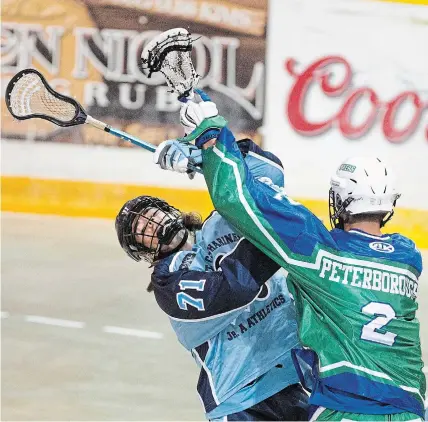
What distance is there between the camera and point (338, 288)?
2.33 m

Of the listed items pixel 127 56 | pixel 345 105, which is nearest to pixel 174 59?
pixel 345 105

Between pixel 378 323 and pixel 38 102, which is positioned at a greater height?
pixel 38 102


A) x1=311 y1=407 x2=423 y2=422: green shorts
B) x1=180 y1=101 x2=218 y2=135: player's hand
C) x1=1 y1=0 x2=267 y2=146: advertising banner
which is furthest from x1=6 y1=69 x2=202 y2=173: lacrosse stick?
x1=1 y1=0 x2=267 y2=146: advertising banner

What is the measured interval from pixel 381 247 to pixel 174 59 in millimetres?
657

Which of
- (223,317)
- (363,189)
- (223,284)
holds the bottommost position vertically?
(223,317)

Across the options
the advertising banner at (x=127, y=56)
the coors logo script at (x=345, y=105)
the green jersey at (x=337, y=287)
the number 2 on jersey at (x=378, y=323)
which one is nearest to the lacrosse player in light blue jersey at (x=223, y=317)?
the green jersey at (x=337, y=287)

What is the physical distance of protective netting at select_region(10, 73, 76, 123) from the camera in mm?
2967

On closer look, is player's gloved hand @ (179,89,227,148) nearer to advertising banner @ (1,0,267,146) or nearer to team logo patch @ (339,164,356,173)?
team logo patch @ (339,164,356,173)

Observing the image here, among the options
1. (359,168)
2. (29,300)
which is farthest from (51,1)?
(359,168)

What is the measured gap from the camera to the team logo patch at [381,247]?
2.37m

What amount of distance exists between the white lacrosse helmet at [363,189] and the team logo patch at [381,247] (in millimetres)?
80

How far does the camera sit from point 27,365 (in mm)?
4492

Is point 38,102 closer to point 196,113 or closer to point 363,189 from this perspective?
point 196,113

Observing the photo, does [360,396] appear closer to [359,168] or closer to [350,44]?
[359,168]
